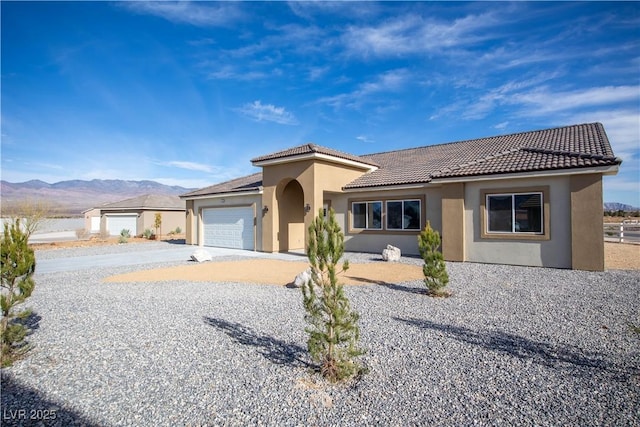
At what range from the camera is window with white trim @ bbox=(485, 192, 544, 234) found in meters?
12.7

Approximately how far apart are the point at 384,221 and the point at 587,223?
8682 millimetres

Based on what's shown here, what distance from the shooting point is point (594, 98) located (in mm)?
18172

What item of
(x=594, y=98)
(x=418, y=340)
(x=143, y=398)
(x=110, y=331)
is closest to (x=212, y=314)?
(x=110, y=331)

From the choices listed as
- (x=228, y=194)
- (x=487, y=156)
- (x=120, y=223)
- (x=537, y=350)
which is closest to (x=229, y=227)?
(x=228, y=194)

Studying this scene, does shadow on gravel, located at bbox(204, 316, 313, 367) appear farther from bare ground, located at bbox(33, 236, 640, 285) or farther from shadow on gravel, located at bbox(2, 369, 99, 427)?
bare ground, located at bbox(33, 236, 640, 285)

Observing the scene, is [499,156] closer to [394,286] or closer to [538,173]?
[538,173]

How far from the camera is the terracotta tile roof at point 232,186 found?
22.1 meters

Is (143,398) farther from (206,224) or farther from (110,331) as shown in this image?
(206,224)

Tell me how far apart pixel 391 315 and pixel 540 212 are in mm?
9316

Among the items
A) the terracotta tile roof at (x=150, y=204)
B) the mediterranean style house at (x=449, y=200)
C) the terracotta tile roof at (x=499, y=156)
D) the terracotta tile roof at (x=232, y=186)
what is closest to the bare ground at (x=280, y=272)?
the mediterranean style house at (x=449, y=200)

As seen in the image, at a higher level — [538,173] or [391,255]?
[538,173]

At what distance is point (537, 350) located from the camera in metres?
5.10

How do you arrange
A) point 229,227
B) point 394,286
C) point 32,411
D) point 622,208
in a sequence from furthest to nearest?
1. point 622,208
2. point 229,227
3. point 394,286
4. point 32,411

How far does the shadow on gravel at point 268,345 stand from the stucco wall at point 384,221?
1210 cm
